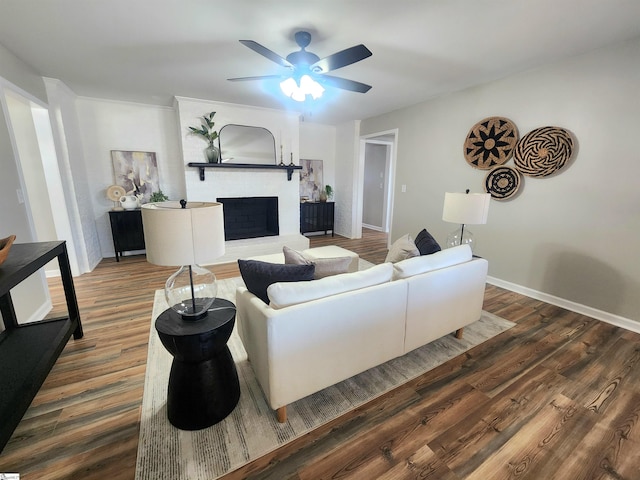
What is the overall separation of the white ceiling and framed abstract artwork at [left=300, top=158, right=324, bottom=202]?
2.67 m

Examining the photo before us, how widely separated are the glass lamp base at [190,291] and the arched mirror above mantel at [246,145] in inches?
141

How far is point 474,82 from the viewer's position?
3346 mm

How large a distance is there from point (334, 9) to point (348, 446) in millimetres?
2761

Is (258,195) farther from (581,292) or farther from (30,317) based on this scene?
(581,292)

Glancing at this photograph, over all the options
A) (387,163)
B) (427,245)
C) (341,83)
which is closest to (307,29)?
(341,83)

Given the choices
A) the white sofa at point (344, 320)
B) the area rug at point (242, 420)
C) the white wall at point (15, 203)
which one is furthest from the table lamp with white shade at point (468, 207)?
the white wall at point (15, 203)

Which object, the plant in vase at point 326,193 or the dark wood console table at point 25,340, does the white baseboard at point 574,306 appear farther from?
the dark wood console table at point 25,340

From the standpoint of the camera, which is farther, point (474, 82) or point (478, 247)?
point (478, 247)

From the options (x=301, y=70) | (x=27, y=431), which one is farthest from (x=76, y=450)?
(x=301, y=70)

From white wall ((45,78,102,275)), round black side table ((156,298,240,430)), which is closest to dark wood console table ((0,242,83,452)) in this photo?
round black side table ((156,298,240,430))

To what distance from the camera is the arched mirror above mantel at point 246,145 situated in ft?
15.1

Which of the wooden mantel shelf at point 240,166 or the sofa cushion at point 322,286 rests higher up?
the wooden mantel shelf at point 240,166

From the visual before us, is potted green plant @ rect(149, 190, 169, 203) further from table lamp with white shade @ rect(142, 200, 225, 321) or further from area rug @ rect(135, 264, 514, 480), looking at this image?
table lamp with white shade @ rect(142, 200, 225, 321)

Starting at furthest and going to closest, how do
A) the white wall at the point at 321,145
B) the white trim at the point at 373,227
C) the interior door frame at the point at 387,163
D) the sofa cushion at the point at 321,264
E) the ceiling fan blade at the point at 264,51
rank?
the white trim at the point at 373,227 → the white wall at the point at 321,145 → the interior door frame at the point at 387,163 → the ceiling fan blade at the point at 264,51 → the sofa cushion at the point at 321,264
